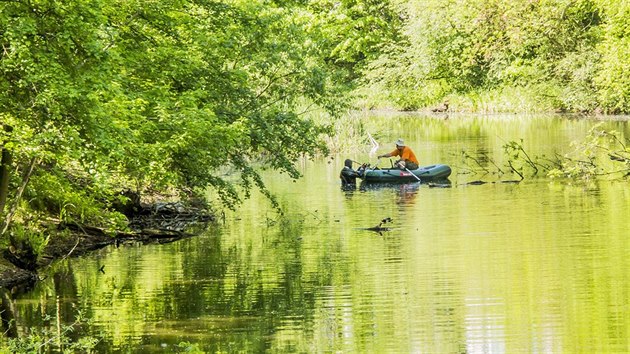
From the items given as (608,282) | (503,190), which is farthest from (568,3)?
(608,282)

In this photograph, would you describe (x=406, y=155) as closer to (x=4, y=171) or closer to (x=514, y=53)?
(x=4, y=171)

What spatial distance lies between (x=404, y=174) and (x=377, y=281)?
50.3ft

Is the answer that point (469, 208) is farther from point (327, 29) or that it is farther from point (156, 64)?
point (327, 29)

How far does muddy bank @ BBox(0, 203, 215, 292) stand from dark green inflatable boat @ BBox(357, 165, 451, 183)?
7276mm

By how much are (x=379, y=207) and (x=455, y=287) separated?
10.9 meters

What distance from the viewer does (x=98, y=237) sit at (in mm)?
23016

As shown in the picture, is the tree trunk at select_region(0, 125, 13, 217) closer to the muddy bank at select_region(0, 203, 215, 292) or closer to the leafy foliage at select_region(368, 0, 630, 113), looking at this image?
the muddy bank at select_region(0, 203, 215, 292)

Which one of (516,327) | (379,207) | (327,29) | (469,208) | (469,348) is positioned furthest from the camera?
(327,29)

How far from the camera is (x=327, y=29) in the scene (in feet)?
208

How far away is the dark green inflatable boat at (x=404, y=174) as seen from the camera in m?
32.0

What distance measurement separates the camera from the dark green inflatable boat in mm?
32000

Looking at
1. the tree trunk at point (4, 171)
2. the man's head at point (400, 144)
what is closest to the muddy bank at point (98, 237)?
the tree trunk at point (4, 171)

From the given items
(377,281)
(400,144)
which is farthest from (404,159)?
(377,281)

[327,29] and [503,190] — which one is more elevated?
[327,29]
